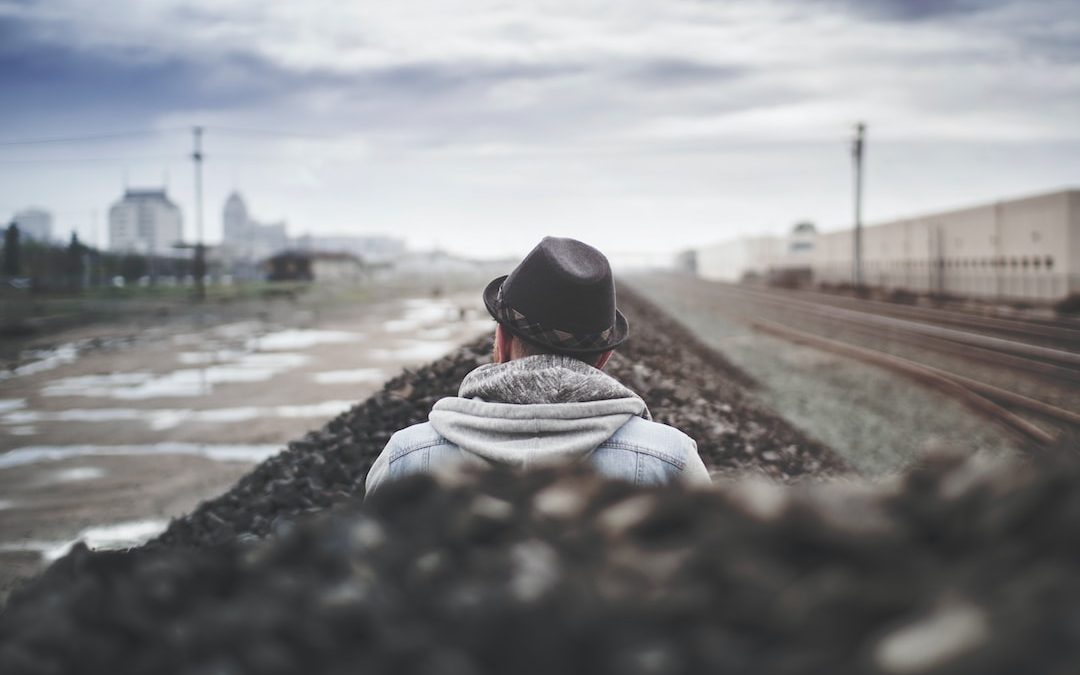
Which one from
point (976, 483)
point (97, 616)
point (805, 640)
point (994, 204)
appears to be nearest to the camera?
point (805, 640)

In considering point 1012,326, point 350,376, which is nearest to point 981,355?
point 1012,326

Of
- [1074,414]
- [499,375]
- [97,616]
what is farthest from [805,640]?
[1074,414]

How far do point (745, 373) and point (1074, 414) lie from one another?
6.90 m

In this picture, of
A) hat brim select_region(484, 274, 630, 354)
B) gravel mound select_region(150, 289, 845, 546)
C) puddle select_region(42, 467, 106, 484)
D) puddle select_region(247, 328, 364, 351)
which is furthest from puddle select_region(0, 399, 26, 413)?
hat brim select_region(484, 274, 630, 354)

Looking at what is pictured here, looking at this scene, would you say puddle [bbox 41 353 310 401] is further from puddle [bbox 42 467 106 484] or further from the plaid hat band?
the plaid hat band

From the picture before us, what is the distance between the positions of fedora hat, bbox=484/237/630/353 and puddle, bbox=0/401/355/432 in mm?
12891

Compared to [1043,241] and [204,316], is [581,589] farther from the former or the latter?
[204,316]

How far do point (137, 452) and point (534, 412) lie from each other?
40.9 feet

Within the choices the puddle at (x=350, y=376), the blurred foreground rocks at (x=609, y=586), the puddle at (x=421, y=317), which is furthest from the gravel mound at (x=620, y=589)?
the puddle at (x=421, y=317)

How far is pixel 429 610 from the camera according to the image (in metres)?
0.86

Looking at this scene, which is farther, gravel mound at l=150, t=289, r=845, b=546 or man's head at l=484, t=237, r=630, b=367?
gravel mound at l=150, t=289, r=845, b=546

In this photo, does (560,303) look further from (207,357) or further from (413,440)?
(207,357)

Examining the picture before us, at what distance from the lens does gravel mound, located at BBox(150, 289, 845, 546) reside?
22.0ft

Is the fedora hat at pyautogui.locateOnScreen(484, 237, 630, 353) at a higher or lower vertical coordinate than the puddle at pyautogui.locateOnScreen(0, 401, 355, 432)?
higher
